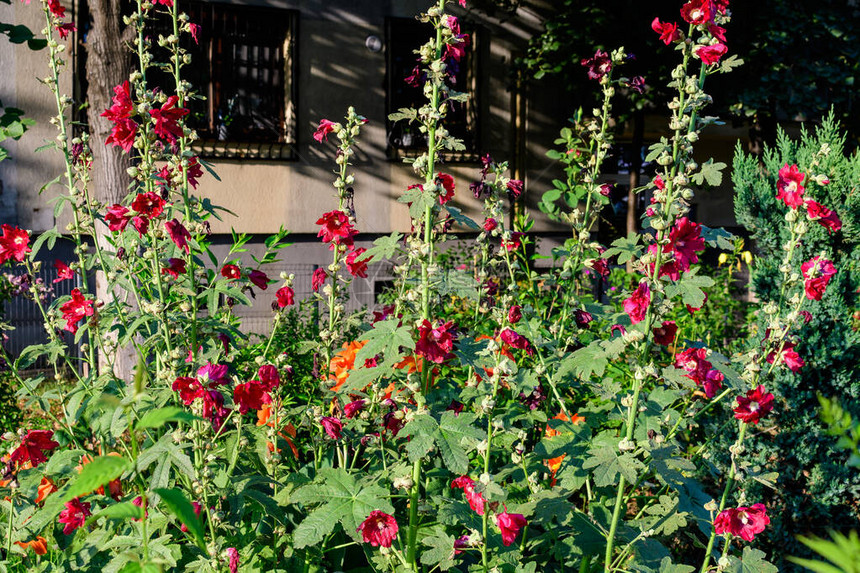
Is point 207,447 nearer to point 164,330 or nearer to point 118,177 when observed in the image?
point 164,330

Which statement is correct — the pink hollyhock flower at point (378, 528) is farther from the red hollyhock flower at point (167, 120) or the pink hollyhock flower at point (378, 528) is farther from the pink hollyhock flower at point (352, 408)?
the red hollyhock flower at point (167, 120)

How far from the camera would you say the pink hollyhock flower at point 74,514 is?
7.09 ft

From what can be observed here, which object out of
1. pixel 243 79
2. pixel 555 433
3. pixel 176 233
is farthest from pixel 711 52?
pixel 243 79

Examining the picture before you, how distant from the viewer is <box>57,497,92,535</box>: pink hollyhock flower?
216cm

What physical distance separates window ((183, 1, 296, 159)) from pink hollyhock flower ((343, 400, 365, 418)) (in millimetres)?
7394

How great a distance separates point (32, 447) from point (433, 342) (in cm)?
135

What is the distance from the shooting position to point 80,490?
71 centimetres

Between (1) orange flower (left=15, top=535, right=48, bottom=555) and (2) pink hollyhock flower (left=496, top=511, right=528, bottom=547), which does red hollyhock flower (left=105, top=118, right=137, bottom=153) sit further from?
(2) pink hollyhock flower (left=496, top=511, right=528, bottom=547)

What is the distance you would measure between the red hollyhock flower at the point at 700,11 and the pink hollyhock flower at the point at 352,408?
5.10 feet

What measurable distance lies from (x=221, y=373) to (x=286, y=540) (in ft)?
2.07

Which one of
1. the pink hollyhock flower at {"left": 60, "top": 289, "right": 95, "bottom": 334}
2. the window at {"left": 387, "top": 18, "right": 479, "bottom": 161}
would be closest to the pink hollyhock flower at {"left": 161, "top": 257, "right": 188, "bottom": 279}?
the pink hollyhock flower at {"left": 60, "top": 289, "right": 95, "bottom": 334}

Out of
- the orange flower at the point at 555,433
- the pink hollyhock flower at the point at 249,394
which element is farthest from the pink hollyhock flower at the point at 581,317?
the pink hollyhock flower at the point at 249,394

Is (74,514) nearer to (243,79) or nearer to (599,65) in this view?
(599,65)

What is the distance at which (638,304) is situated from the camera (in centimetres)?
198
